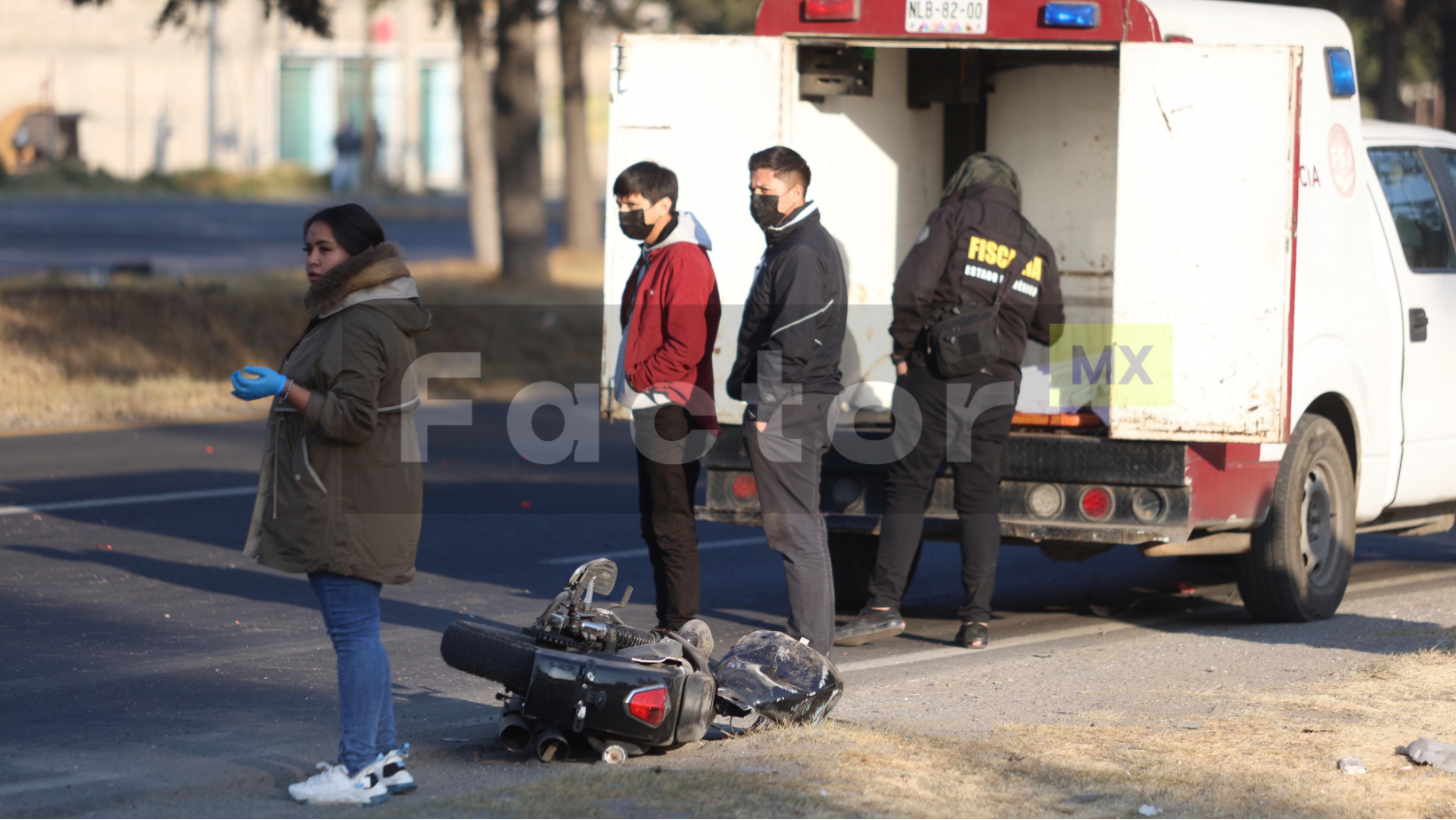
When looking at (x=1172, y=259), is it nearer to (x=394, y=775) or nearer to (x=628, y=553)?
(x=628, y=553)

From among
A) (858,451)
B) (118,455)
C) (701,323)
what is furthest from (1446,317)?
(118,455)

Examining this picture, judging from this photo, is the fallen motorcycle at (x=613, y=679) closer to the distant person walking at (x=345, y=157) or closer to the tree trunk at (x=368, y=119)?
the tree trunk at (x=368, y=119)

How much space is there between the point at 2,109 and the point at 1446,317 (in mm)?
53330

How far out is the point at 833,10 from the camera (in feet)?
25.8

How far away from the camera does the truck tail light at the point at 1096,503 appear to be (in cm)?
744

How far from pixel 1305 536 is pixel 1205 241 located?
1543mm

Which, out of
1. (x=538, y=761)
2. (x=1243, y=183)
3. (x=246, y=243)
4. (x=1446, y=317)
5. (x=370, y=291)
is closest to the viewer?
(x=370, y=291)

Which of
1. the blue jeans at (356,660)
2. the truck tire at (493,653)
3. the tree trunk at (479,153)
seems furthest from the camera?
→ the tree trunk at (479,153)

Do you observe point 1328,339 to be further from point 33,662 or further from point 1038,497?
point 33,662

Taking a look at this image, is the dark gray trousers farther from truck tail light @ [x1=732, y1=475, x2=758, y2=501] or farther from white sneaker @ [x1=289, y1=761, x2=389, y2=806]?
white sneaker @ [x1=289, y1=761, x2=389, y2=806]

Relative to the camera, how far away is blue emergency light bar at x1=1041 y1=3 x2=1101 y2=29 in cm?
750

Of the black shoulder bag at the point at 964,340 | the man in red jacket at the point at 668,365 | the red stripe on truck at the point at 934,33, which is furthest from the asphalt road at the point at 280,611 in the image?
the red stripe on truck at the point at 934,33

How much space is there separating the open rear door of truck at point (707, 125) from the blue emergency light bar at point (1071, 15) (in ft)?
4.00

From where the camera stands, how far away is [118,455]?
12.6m
